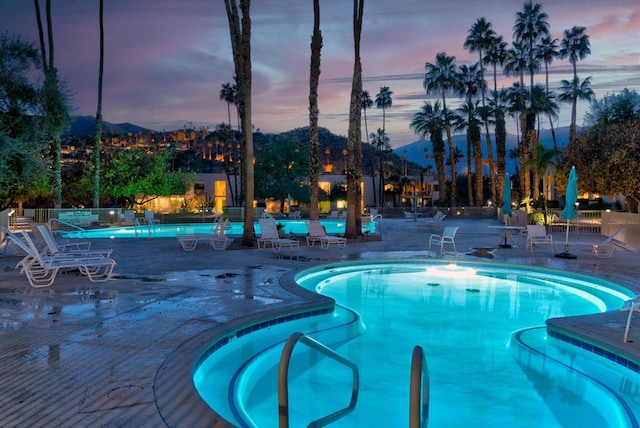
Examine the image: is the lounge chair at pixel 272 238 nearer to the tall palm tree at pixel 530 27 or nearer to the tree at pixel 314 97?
the tree at pixel 314 97

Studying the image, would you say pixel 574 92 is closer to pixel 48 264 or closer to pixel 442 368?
pixel 442 368

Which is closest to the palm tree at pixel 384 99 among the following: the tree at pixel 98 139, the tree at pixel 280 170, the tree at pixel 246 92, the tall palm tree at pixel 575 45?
the tall palm tree at pixel 575 45

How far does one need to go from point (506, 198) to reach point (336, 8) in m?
17.8

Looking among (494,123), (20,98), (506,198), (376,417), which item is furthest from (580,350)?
(494,123)

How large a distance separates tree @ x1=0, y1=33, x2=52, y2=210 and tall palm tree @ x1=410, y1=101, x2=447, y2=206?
3452 centimetres

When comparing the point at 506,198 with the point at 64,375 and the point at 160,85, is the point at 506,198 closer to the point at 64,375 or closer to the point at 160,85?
the point at 64,375

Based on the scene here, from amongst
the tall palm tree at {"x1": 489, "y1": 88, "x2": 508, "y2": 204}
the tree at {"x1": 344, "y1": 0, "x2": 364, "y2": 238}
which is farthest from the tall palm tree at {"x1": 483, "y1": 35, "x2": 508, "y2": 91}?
the tree at {"x1": 344, "y1": 0, "x2": 364, "y2": 238}

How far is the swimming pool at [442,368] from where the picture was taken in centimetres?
473

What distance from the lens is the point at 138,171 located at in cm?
3550

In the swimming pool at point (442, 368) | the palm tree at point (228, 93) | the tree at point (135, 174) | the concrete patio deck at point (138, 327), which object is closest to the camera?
the concrete patio deck at point (138, 327)

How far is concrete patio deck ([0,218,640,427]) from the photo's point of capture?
135 inches

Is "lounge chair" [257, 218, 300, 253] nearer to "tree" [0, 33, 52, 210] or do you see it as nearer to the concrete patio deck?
the concrete patio deck

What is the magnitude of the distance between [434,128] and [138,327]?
42227 millimetres

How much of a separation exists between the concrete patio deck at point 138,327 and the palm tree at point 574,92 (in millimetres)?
44413
